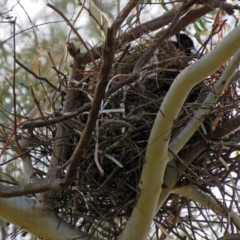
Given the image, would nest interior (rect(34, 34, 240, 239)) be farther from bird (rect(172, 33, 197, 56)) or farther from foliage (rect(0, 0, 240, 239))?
bird (rect(172, 33, 197, 56))

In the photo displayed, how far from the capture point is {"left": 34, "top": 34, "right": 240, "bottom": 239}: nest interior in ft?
4.60

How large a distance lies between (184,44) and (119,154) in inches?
24.2

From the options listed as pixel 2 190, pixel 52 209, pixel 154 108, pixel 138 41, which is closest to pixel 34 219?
pixel 52 209

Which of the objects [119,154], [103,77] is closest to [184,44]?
[119,154]

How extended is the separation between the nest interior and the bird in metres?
0.28

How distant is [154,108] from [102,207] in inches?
11.1

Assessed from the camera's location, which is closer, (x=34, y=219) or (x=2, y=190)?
(x=2, y=190)

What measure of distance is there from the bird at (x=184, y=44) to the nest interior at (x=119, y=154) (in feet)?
0.93

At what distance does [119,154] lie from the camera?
1450 mm

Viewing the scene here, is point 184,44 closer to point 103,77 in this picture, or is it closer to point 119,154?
point 119,154

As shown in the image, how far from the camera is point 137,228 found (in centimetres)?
138

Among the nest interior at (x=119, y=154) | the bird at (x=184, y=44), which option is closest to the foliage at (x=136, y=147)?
the nest interior at (x=119, y=154)

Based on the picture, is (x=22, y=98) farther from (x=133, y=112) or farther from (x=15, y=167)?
(x=133, y=112)

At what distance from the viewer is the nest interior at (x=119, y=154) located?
4.60 feet
